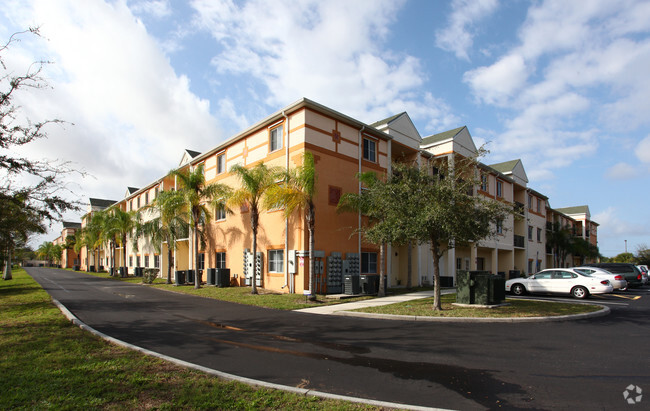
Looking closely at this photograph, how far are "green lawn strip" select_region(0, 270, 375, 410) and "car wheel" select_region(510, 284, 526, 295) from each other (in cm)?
1783

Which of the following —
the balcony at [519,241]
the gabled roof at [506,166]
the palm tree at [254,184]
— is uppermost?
the gabled roof at [506,166]

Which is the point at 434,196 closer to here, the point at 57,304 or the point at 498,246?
the point at 57,304

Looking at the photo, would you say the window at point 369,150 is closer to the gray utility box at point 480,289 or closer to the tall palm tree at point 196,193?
the tall palm tree at point 196,193

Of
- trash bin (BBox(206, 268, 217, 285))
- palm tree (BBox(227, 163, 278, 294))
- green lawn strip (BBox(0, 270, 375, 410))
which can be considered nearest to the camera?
green lawn strip (BBox(0, 270, 375, 410))

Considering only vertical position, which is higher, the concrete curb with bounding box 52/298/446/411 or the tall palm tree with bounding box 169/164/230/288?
the tall palm tree with bounding box 169/164/230/288

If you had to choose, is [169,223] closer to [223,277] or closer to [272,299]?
[223,277]

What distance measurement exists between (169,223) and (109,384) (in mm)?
22094

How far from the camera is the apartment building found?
1908 centimetres

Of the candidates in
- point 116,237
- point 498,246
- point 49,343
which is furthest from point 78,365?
point 116,237

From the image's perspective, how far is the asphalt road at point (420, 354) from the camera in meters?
5.30

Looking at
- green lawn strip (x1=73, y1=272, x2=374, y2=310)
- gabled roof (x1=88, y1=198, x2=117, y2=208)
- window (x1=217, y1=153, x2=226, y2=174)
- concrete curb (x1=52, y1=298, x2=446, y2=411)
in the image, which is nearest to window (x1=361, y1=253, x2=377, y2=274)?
green lawn strip (x1=73, y1=272, x2=374, y2=310)

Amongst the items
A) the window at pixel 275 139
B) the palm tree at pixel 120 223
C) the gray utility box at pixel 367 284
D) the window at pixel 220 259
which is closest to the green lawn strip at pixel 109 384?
the gray utility box at pixel 367 284

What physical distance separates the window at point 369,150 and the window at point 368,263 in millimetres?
5490

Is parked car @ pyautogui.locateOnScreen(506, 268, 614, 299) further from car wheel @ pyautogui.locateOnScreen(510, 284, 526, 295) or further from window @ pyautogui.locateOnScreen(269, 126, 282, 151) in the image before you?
window @ pyautogui.locateOnScreen(269, 126, 282, 151)
